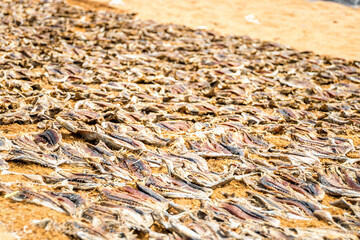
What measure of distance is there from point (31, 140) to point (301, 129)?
2.85m

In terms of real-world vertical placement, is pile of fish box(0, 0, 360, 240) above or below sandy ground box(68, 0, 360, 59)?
below

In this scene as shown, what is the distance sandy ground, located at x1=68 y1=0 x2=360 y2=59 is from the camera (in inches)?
386

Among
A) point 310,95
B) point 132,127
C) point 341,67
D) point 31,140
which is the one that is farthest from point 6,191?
point 341,67

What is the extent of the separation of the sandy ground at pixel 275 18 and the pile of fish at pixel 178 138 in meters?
2.01

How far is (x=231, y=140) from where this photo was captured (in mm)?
4027

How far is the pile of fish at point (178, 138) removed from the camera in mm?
Result: 2678

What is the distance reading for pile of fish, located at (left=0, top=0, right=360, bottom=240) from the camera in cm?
268

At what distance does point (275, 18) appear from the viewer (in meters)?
12.1

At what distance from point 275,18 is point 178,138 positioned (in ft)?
30.1

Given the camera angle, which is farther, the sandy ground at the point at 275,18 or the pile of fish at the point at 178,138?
the sandy ground at the point at 275,18

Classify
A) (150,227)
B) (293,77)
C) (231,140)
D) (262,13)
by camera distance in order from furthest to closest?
(262,13), (293,77), (231,140), (150,227)

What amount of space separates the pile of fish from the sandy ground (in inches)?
79.3

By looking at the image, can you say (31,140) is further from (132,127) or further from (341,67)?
(341,67)

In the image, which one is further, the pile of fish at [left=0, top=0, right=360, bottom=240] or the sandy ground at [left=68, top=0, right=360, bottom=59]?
the sandy ground at [left=68, top=0, right=360, bottom=59]
